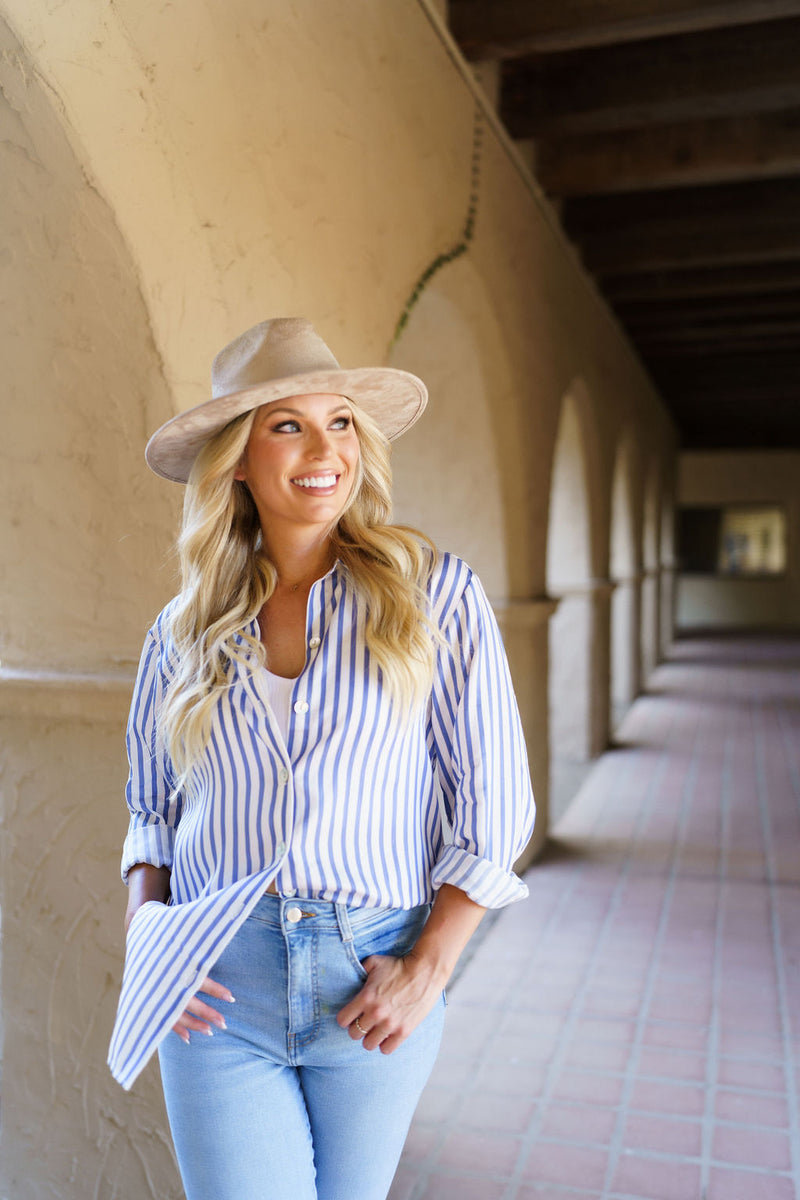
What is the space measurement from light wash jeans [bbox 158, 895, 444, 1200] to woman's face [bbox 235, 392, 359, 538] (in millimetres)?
541

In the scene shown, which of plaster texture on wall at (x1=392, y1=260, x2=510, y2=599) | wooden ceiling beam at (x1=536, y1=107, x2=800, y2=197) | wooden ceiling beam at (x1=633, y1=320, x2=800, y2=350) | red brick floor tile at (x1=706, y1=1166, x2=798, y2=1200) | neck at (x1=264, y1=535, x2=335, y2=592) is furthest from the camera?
wooden ceiling beam at (x1=633, y1=320, x2=800, y2=350)

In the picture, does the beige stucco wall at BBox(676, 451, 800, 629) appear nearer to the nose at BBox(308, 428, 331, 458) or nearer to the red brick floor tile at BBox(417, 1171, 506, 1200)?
the red brick floor tile at BBox(417, 1171, 506, 1200)

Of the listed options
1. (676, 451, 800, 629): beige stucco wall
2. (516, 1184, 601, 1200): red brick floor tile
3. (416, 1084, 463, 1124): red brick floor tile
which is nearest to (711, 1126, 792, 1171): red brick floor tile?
(516, 1184, 601, 1200): red brick floor tile

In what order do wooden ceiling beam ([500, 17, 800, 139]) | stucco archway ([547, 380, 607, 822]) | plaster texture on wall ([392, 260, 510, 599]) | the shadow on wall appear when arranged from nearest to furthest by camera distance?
the shadow on wall, wooden ceiling beam ([500, 17, 800, 139]), plaster texture on wall ([392, 260, 510, 599]), stucco archway ([547, 380, 607, 822])

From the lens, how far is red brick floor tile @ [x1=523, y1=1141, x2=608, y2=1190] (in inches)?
107

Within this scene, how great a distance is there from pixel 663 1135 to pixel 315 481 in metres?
2.30

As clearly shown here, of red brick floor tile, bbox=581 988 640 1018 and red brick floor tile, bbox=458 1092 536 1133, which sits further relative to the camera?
red brick floor tile, bbox=581 988 640 1018

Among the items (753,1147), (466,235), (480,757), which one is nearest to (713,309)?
(466,235)

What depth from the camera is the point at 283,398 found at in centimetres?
153

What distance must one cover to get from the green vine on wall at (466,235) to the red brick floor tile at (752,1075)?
2519mm

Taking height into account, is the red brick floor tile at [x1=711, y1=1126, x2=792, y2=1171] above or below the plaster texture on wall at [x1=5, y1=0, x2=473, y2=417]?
below

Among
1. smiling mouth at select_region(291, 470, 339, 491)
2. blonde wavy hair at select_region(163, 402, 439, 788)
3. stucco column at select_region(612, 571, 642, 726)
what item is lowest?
stucco column at select_region(612, 571, 642, 726)

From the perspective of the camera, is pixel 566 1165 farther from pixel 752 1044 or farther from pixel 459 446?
pixel 459 446

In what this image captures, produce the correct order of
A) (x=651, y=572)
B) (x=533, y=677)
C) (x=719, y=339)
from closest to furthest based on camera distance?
(x=533, y=677)
(x=719, y=339)
(x=651, y=572)
